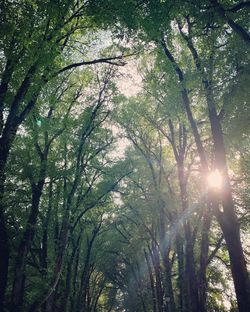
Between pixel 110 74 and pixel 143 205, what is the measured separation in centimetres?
996

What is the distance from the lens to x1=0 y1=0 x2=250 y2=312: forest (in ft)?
28.1

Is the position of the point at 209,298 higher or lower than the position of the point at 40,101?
lower

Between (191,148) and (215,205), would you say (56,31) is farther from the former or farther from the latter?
(191,148)

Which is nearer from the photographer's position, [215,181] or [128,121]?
[215,181]

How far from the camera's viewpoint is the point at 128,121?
19750mm

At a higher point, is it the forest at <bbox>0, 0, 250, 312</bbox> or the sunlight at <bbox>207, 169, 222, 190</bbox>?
the forest at <bbox>0, 0, 250, 312</bbox>

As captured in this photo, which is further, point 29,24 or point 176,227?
point 176,227

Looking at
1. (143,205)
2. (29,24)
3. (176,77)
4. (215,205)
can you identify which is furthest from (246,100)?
(143,205)

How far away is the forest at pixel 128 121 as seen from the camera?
855cm

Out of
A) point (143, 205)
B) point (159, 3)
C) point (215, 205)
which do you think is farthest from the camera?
point (143, 205)

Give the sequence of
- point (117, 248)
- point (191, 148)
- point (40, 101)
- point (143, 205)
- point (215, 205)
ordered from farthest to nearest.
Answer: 1. point (117, 248)
2. point (143, 205)
3. point (191, 148)
4. point (40, 101)
5. point (215, 205)

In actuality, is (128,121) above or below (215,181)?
above

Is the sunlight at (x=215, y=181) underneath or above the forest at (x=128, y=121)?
underneath

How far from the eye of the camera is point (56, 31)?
8.67 metres
